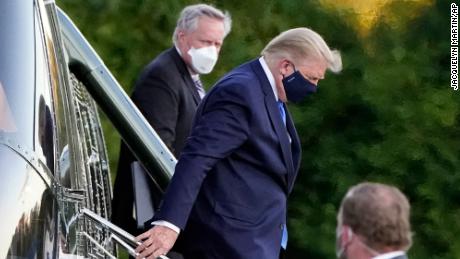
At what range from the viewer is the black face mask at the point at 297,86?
5668 mm

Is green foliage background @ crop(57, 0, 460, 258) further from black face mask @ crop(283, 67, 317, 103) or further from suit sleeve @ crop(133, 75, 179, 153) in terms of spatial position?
black face mask @ crop(283, 67, 317, 103)

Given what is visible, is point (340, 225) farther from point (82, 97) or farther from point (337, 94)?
point (337, 94)

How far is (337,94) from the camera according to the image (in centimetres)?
898

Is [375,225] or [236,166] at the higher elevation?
[375,225]

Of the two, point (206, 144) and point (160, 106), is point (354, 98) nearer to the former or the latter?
point (160, 106)

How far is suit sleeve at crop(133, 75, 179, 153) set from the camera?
6934mm

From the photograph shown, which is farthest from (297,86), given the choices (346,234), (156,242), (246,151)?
(346,234)

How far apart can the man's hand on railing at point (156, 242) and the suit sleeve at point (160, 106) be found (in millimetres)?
1510

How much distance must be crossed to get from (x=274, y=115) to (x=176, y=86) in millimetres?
1380

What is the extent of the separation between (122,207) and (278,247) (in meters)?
1.35

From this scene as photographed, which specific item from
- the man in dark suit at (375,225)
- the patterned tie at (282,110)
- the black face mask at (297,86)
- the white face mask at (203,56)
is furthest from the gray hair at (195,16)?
the man in dark suit at (375,225)

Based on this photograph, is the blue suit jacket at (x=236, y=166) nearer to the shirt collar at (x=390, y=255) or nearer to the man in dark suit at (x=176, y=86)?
the man in dark suit at (x=176, y=86)

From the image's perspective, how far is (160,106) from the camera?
698 cm

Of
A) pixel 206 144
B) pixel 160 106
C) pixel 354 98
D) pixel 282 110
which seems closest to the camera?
pixel 206 144
